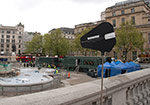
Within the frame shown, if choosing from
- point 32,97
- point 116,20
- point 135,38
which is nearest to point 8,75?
point 32,97

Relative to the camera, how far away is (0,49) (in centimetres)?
8175

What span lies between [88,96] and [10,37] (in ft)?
304

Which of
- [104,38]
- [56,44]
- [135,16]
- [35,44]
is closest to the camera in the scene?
[104,38]

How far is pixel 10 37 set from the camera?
8419 cm

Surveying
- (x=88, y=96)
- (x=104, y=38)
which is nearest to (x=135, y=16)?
(x=104, y=38)

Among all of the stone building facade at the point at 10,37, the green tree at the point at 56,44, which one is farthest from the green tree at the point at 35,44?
the stone building facade at the point at 10,37

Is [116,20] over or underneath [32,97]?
over

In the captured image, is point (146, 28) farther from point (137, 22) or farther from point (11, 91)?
point (11, 91)

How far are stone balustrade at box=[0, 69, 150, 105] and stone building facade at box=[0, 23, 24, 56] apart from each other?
88.3m

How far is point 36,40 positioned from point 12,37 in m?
35.5

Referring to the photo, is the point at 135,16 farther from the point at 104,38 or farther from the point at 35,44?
the point at 104,38

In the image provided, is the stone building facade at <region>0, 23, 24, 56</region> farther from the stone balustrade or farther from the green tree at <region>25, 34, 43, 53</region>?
the stone balustrade

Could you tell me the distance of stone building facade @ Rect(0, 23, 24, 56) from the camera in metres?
82.6

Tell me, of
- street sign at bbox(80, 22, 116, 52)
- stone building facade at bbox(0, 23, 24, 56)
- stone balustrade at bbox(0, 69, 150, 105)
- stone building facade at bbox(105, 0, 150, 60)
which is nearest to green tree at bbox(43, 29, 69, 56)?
stone building facade at bbox(105, 0, 150, 60)
